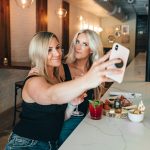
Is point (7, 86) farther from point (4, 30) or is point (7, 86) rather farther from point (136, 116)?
point (136, 116)

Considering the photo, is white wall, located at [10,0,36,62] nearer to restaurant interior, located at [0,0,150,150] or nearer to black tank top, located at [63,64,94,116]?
restaurant interior, located at [0,0,150,150]

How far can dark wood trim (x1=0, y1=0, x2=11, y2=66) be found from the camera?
4922 mm

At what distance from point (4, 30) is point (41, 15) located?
1618 millimetres

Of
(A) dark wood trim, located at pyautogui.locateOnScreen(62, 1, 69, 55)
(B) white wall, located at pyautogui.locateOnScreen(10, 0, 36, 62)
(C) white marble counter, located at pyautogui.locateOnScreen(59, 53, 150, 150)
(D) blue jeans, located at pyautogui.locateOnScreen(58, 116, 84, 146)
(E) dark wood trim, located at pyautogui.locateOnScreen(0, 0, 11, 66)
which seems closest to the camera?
(C) white marble counter, located at pyautogui.locateOnScreen(59, 53, 150, 150)

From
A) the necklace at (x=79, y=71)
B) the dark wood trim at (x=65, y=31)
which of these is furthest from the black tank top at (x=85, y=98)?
the dark wood trim at (x=65, y=31)

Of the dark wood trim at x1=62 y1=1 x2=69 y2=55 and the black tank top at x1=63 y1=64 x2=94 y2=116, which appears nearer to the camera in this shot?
the black tank top at x1=63 y1=64 x2=94 y2=116

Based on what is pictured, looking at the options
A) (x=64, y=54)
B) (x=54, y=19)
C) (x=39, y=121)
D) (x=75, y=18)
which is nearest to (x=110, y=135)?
(x=39, y=121)

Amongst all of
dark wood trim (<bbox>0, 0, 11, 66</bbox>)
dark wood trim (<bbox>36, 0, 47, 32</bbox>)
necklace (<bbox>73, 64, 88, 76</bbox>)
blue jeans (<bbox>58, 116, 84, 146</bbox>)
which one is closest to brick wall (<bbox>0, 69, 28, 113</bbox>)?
dark wood trim (<bbox>0, 0, 11, 66</bbox>)

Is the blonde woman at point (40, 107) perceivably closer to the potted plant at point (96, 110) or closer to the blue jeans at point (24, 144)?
the blue jeans at point (24, 144)

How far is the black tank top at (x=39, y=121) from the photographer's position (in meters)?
1.65

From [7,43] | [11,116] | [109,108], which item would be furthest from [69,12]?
[109,108]

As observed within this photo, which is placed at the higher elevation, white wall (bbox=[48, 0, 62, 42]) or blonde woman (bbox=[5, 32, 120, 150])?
white wall (bbox=[48, 0, 62, 42])

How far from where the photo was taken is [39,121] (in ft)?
5.54

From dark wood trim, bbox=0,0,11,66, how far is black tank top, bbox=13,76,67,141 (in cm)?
329
